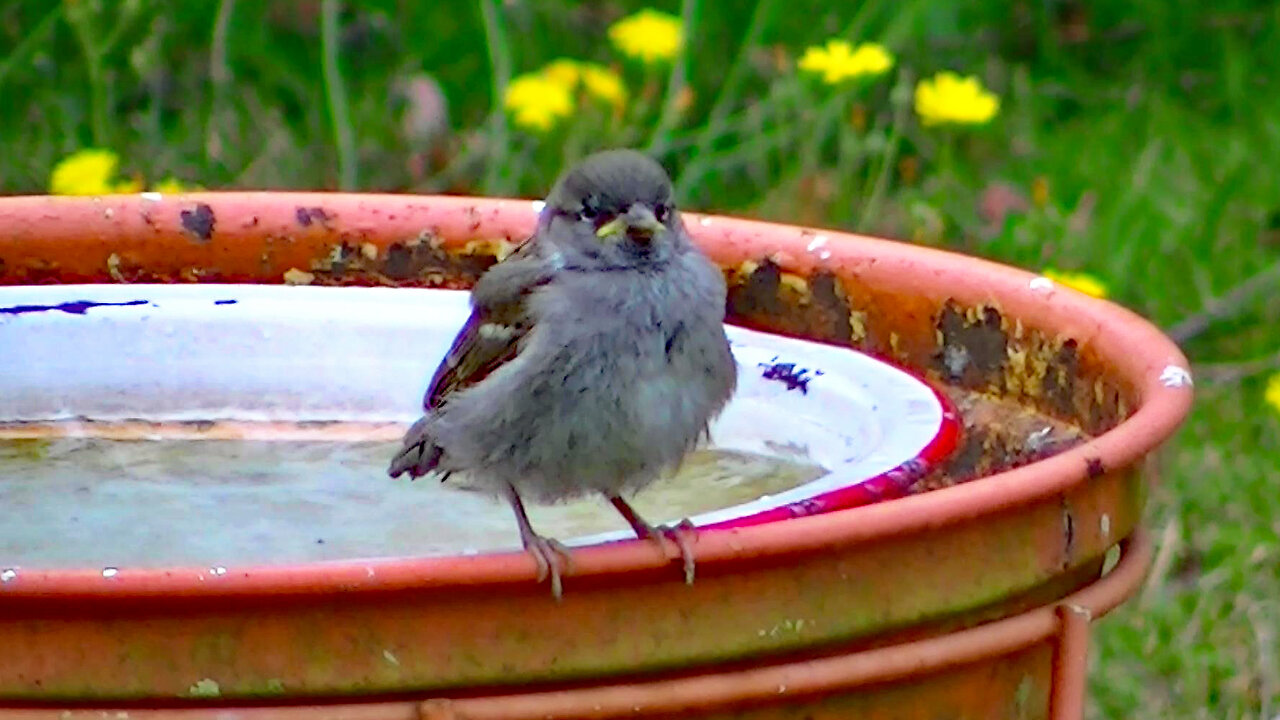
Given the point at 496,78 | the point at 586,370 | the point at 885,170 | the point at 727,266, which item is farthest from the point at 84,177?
the point at 586,370

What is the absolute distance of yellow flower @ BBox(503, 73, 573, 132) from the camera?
502 cm

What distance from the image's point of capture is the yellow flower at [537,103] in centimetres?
502

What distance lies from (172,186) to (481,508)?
1.74 meters

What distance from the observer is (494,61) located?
4.81 m

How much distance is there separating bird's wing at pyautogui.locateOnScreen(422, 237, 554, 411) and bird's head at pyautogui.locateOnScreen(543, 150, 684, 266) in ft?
0.20

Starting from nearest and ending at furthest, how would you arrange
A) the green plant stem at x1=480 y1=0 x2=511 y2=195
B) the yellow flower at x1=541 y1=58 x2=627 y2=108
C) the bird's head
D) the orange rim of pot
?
the orange rim of pot, the bird's head, the green plant stem at x1=480 y1=0 x2=511 y2=195, the yellow flower at x1=541 y1=58 x2=627 y2=108

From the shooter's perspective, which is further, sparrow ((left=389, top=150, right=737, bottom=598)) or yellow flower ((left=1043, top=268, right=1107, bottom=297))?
yellow flower ((left=1043, top=268, right=1107, bottom=297))

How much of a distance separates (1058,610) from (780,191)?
11.1ft

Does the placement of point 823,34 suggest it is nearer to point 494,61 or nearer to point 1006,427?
point 494,61

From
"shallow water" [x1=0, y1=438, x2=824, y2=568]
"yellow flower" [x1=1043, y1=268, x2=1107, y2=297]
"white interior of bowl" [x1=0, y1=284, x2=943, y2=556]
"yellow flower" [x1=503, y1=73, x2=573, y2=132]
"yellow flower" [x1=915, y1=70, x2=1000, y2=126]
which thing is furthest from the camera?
"yellow flower" [x1=503, y1=73, x2=573, y2=132]

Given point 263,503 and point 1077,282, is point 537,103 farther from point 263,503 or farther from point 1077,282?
point 263,503

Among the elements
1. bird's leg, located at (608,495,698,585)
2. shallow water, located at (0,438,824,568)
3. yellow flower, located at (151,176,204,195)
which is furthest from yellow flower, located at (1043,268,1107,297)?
bird's leg, located at (608,495,698,585)

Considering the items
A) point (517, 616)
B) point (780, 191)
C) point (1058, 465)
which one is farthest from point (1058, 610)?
point (780, 191)

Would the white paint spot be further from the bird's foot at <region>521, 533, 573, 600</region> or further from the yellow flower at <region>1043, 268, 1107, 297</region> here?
the yellow flower at <region>1043, 268, 1107, 297</region>
